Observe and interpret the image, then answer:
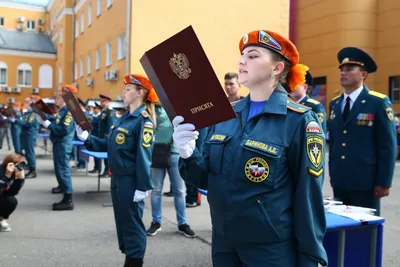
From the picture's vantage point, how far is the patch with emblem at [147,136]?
13.8 ft

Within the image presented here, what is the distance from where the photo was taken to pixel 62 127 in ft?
23.0

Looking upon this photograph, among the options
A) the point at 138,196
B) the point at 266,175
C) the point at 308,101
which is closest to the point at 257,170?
the point at 266,175

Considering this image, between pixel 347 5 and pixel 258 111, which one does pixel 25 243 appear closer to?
pixel 258 111

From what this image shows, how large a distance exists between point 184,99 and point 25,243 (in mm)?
3924

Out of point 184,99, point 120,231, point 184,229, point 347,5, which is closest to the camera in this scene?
point 184,99

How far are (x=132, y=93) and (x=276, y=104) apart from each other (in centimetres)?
243

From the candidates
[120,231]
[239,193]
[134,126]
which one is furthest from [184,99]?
[120,231]

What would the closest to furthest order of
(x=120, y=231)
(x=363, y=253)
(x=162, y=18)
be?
(x=363, y=253) → (x=120, y=231) → (x=162, y=18)

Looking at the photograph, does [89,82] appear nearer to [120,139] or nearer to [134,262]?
[120,139]

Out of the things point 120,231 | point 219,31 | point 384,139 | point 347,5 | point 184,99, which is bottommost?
point 120,231

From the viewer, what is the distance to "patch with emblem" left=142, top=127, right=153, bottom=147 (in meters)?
4.19

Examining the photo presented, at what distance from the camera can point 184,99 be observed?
2.29 m

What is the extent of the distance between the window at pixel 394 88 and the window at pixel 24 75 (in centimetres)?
2891

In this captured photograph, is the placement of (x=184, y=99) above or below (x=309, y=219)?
above
